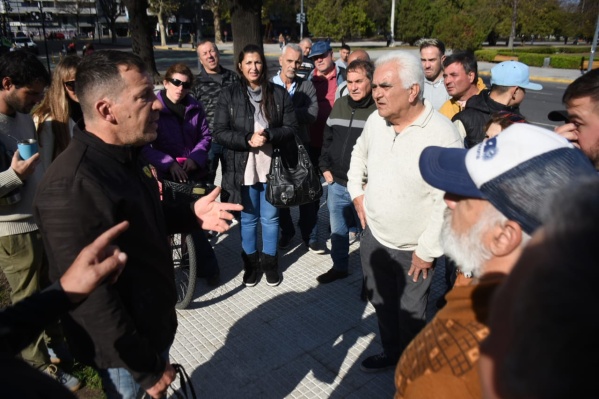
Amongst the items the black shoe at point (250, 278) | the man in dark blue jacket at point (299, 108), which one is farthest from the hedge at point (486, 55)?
the black shoe at point (250, 278)

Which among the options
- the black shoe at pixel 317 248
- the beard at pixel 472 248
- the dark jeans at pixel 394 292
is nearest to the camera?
the beard at pixel 472 248

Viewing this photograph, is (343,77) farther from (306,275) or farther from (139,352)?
(139,352)

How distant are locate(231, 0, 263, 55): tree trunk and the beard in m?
6.96

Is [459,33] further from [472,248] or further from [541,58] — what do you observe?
[472,248]

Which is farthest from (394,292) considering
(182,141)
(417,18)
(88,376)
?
(417,18)

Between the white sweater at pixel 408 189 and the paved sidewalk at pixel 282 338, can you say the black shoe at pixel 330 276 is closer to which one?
the paved sidewalk at pixel 282 338

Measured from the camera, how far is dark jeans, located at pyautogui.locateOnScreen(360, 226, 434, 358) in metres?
2.78

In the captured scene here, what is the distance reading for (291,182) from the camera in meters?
3.95

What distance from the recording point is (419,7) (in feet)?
142

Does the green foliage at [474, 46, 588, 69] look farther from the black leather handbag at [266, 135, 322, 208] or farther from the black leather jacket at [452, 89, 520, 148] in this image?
the black leather handbag at [266, 135, 322, 208]

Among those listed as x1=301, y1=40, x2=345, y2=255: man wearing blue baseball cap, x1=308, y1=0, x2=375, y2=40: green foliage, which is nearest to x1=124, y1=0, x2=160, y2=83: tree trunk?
x1=301, y1=40, x2=345, y2=255: man wearing blue baseball cap

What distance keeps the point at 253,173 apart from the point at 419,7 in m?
44.8

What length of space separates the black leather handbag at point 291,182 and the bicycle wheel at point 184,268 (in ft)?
2.66

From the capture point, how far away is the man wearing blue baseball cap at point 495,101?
355cm
